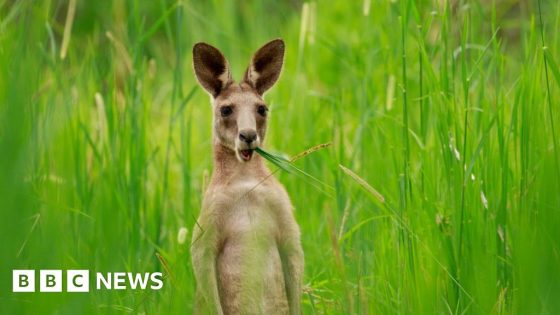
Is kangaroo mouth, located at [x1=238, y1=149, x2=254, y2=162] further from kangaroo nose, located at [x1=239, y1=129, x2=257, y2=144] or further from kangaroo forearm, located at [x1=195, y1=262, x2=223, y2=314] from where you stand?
kangaroo forearm, located at [x1=195, y1=262, x2=223, y2=314]

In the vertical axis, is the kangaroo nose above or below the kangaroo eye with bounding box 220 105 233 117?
below

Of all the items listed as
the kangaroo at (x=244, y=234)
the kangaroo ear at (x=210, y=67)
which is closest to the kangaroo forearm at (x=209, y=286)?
the kangaroo at (x=244, y=234)

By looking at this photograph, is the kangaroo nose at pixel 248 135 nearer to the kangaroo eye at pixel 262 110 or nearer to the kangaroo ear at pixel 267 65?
the kangaroo eye at pixel 262 110

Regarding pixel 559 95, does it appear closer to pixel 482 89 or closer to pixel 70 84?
pixel 482 89

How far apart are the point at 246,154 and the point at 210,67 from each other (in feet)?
1.54

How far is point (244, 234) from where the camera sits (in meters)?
3.70

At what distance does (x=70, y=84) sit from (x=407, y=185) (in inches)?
71.8

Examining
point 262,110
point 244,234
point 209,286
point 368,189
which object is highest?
point 262,110

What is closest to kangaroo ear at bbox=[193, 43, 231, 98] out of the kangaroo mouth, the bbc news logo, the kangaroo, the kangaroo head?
the kangaroo head

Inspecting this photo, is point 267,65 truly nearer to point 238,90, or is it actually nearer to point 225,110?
point 238,90

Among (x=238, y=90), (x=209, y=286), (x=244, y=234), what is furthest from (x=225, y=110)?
(x=209, y=286)

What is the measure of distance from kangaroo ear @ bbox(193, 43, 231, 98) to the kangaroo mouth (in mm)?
400

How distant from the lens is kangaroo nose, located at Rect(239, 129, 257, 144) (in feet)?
11.7

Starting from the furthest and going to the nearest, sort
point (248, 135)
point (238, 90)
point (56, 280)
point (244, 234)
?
point (238, 90) → point (244, 234) → point (248, 135) → point (56, 280)
